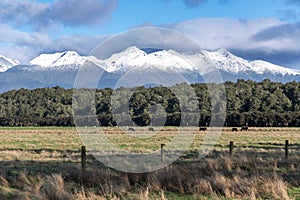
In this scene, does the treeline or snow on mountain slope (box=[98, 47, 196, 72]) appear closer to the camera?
snow on mountain slope (box=[98, 47, 196, 72])

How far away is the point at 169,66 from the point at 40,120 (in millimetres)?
74874

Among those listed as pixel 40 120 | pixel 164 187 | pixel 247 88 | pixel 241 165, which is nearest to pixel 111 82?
pixel 241 165

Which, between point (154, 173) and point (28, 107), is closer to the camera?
point (154, 173)

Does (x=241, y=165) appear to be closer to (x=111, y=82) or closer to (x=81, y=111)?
(x=111, y=82)

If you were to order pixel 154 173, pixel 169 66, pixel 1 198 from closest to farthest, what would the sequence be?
pixel 1 198, pixel 154 173, pixel 169 66

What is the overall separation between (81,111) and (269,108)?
2858 inches

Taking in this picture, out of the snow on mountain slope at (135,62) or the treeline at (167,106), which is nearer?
the snow on mountain slope at (135,62)

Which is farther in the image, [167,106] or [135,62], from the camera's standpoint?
[167,106]

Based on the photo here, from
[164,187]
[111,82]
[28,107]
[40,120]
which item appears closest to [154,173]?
[164,187]

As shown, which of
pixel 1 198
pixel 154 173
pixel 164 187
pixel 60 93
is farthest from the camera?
pixel 60 93

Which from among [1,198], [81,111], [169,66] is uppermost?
[169,66]

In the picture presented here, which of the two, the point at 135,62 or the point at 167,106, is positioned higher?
the point at 135,62

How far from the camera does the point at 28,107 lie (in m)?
125

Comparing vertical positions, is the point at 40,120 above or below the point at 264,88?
below
